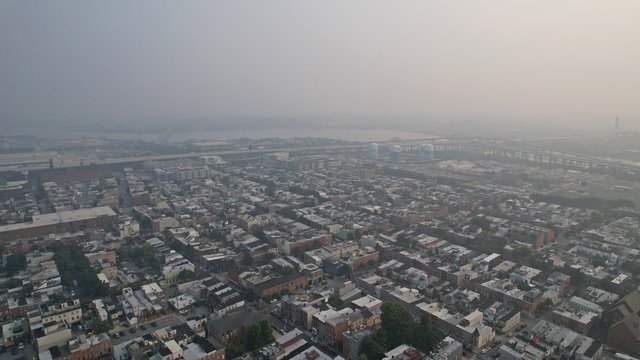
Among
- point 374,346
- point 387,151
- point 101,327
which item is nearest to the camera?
point 374,346

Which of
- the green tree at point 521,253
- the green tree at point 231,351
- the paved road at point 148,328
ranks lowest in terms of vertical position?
the paved road at point 148,328

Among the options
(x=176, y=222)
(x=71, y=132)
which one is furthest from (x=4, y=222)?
(x=71, y=132)

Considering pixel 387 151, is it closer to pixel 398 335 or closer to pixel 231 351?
pixel 398 335

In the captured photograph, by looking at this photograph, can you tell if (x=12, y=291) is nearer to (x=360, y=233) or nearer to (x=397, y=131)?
(x=360, y=233)

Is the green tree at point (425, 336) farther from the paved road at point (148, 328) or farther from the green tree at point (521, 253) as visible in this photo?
the green tree at point (521, 253)

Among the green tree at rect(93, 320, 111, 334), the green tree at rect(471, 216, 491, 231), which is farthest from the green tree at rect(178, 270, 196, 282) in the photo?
the green tree at rect(471, 216, 491, 231)

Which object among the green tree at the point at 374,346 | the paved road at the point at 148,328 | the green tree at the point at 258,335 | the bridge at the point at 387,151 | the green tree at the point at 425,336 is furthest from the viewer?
the bridge at the point at 387,151

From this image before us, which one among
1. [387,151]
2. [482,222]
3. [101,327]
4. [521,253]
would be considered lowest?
[101,327]

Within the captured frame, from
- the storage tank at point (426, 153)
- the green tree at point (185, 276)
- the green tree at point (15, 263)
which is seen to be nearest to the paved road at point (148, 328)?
the green tree at point (185, 276)

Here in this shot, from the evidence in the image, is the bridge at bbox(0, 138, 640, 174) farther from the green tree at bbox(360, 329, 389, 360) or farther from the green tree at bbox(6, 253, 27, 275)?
the green tree at bbox(360, 329, 389, 360)

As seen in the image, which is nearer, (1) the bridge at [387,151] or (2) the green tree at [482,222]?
(2) the green tree at [482,222]

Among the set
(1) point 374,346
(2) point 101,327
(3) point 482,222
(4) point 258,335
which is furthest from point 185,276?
(3) point 482,222
